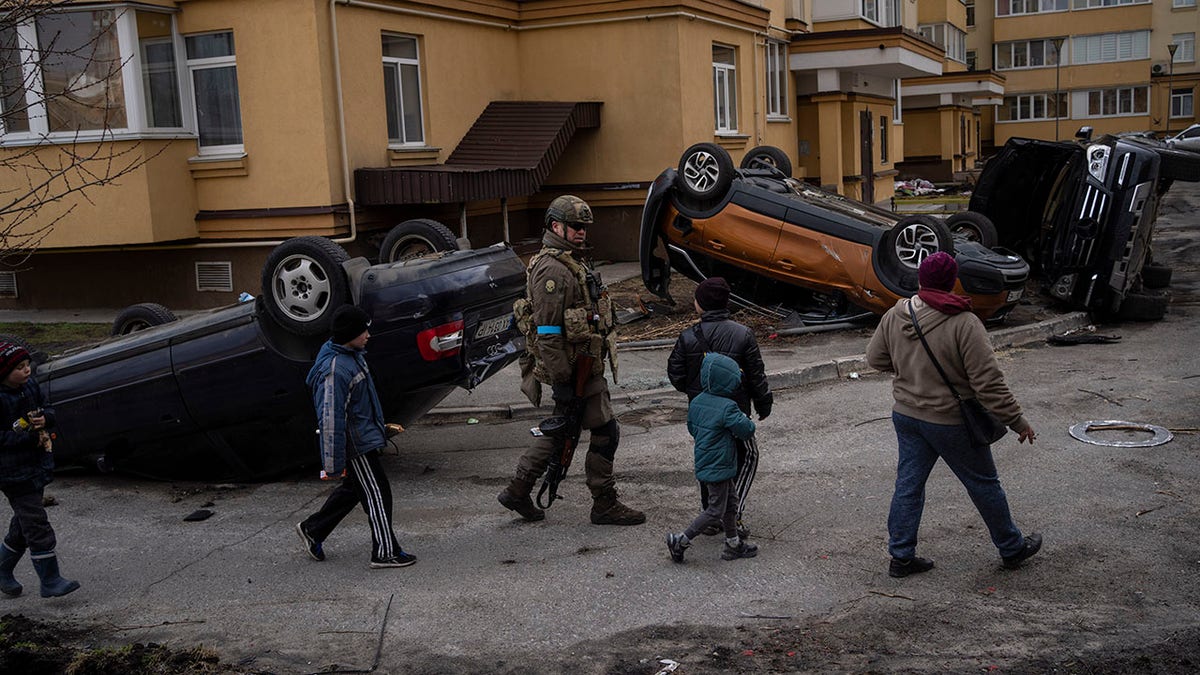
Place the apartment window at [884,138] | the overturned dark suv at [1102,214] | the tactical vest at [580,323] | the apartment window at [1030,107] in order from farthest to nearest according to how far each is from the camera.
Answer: the apartment window at [1030,107] → the apartment window at [884,138] → the overturned dark suv at [1102,214] → the tactical vest at [580,323]

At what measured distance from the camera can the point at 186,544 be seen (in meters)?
6.77

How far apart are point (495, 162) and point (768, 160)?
4.54m

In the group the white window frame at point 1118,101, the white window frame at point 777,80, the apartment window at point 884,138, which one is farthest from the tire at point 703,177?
the white window frame at point 1118,101

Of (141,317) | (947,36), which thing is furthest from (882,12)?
(141,317)

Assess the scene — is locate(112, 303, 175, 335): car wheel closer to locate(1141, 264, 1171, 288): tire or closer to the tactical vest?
the tactical vest

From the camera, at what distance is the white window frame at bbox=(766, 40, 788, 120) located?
24.8 meters

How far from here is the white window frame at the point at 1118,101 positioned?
5659cm

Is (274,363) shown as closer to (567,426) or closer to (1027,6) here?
(567,426)

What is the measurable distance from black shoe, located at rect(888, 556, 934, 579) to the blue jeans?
28 mm

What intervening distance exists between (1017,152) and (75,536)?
11672mm

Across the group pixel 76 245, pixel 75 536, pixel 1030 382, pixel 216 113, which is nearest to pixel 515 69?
pixel 216 113

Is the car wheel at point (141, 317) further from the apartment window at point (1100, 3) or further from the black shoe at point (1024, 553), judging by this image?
the apartment window at point (1100, 3)

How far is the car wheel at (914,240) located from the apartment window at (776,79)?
44.4 ft

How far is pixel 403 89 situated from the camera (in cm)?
1659
